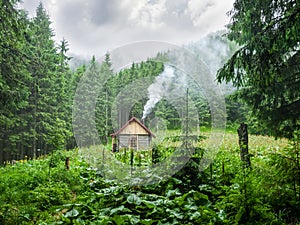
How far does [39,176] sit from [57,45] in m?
A: 13.9

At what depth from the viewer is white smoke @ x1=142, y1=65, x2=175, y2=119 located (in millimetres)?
5566

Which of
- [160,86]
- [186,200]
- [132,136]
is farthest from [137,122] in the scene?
[186,200]

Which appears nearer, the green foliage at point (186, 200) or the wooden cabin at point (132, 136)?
the green foliage at point (186, 200)

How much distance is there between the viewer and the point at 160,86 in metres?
5.84

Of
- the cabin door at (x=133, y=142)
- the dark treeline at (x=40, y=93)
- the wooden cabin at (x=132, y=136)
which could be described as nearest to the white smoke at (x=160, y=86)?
the dark treeline at (x=40, y=93)

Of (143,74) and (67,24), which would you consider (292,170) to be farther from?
(67,24)

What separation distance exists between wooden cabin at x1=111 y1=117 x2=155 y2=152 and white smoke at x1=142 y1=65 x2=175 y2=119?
90cm

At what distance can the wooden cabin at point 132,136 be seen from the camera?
6.87 m

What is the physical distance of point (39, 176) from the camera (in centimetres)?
554

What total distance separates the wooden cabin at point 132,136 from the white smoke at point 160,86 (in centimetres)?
90

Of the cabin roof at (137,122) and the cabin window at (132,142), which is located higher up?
the cabin roof at (137,122)

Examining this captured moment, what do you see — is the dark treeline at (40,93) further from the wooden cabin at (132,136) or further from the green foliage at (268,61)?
the green foliage at (268,61)

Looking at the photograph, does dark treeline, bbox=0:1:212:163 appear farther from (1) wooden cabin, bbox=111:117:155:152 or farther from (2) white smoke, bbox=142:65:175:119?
(1) wooden cabin, bbox=111:117:155:152

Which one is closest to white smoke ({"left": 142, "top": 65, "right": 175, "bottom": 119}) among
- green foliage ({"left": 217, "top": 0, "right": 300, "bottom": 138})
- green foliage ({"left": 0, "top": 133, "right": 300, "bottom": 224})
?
green foliage ({"left": 217, "top": 0, "right": 300, "bottom": 138})
